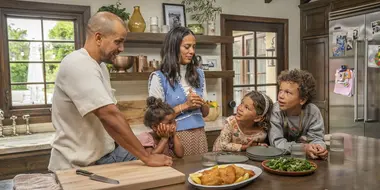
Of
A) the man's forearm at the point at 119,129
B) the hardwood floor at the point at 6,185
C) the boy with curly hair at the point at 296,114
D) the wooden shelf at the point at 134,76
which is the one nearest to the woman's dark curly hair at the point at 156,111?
the man's forearm at the point at 119,129

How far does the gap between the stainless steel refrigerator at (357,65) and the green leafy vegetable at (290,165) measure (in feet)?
7.94

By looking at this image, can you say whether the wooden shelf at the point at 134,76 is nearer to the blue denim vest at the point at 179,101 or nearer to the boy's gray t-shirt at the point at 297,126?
the blue denim vest at the point at 179,101

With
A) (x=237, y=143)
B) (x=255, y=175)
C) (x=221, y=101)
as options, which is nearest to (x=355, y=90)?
(x=221, y=101)

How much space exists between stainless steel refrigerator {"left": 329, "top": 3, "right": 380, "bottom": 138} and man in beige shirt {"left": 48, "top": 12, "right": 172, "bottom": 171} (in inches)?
107

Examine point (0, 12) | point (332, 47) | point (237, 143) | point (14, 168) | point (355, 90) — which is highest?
point (0, 12)

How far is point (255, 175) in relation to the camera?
48.8 inches

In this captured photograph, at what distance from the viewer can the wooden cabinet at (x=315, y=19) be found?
414 cm

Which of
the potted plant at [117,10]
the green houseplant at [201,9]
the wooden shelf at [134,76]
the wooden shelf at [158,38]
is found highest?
the green houseplant at [201,9]

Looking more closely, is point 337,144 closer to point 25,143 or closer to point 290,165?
point 290,165

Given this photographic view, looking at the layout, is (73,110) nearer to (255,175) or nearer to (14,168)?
(255,175)

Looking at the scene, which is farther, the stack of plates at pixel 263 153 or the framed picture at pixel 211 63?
the framed picture at pixel 211 63

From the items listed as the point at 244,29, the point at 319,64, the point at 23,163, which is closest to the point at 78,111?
the point at 23,163

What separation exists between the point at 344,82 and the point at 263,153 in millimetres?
2451

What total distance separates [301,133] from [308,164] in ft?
1.72
